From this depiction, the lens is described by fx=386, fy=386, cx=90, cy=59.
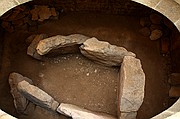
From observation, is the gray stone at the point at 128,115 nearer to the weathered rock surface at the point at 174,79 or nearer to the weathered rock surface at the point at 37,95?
the weathered rock surface at the point at 37,95

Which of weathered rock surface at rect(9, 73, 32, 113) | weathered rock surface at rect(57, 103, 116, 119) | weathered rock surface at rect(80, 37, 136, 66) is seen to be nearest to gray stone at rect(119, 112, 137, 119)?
weathered rock surface at rect(57, 103, 116, 119)

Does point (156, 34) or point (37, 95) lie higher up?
point (156, 34)

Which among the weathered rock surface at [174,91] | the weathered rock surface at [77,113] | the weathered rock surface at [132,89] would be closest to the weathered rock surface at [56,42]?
the weathered rock surface at [77,113]

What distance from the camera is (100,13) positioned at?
14.6 feet

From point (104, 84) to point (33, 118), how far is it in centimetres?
80

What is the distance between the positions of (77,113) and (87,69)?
0.71m

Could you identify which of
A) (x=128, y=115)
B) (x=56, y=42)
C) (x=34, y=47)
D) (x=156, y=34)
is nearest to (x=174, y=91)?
(x=156, y=34)

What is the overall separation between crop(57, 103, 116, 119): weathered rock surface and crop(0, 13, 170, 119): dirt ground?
0.62 feet

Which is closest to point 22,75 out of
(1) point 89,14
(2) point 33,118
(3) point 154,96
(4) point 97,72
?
(2) point 33,118

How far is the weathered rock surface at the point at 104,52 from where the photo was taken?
372cm

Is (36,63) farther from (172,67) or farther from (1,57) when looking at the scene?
(172,67)

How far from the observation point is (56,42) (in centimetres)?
391

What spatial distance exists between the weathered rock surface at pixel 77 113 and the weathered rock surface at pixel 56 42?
61cm

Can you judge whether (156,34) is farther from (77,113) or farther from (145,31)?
(77,113)
